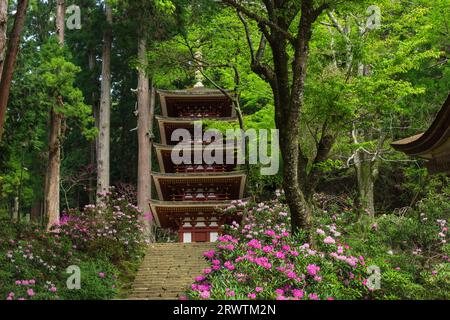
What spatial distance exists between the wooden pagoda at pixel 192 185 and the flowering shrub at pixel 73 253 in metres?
4.40

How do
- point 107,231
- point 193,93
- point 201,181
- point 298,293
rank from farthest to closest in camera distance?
point 193,93, point 201,181, point 107,231, point 298,293

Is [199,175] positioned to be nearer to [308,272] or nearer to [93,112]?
[93,112]

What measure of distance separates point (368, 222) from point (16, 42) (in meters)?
9.72

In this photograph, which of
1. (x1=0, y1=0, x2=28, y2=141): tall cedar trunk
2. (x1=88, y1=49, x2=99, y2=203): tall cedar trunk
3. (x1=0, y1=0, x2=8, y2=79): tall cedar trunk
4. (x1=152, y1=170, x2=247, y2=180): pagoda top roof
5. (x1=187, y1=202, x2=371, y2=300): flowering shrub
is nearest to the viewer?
(x1=187, y1=202, x2=371, y2=300): flowering shrub

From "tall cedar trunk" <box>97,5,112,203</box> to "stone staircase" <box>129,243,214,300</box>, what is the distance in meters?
6.69

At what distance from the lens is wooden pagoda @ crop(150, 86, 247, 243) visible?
19.3 metres

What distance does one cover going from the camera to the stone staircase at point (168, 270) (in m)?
11.0

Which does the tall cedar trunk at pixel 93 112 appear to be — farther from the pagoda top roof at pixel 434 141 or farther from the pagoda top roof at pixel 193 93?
the pagoda top roof at pixel 434 141

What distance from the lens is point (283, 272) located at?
6855mm

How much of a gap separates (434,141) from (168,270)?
8883mm

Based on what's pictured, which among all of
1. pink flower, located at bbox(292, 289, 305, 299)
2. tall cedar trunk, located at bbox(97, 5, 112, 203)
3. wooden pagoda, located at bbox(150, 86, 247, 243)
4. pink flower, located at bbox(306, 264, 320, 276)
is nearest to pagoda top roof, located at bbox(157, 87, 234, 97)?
wooden pagoda, located at bbox(150, 86, 247, 243)

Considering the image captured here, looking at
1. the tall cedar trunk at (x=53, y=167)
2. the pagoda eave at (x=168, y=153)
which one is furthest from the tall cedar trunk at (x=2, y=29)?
the pagoda eave at (x=168, y=153)

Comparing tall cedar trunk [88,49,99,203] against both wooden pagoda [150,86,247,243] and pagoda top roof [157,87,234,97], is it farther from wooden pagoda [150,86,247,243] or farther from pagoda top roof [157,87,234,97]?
pagoda top roof [157,87,234,97]

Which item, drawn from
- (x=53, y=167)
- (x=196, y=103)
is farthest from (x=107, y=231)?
(x=196, y=103)
